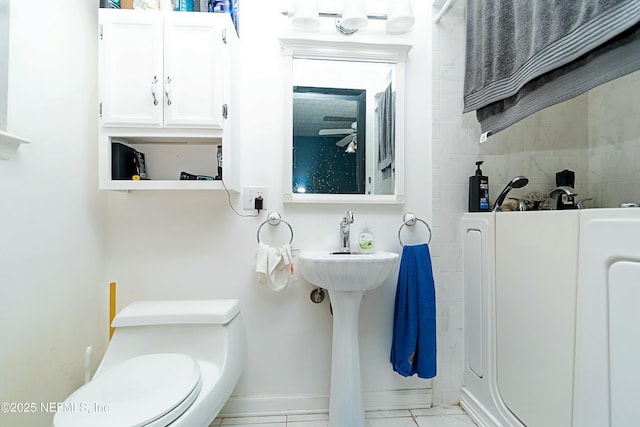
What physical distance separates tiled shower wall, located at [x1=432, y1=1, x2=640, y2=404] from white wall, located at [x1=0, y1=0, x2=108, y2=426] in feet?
5.48

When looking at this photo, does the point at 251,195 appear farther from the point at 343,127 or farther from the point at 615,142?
the point at 615,142

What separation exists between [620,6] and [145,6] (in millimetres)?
1668

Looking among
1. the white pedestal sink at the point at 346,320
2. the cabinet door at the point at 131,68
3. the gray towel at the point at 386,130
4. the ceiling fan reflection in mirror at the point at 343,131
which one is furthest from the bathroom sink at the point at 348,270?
the cabinet door at the point at 131,68

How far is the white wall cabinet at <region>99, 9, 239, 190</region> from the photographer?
1.17m

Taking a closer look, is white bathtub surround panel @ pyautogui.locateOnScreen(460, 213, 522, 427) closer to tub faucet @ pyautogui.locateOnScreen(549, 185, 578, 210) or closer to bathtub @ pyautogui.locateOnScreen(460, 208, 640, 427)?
bathtub @ pyautogui.locateOnScreen(460, 208, 640, 427)

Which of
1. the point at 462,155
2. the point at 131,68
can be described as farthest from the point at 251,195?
the point at 462,155

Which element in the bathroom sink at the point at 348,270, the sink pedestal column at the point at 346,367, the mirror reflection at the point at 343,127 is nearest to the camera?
the bathroom sink at the point at 348,270

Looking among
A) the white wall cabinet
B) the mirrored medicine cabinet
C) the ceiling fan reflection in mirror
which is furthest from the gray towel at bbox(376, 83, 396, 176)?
the white wall cabinet

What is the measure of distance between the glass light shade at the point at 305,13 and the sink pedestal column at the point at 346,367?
4.22 feet

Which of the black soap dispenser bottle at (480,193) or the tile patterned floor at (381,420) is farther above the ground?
the black soap dispenser bottle at (480,193)

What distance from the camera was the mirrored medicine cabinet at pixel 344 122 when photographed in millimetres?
1431

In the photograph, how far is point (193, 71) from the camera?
119cm

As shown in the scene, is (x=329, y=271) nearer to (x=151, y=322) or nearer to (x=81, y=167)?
(x=151, y=322)

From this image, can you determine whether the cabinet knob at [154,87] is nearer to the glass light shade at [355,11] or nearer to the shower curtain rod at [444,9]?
the glass light shade at [355,11]
